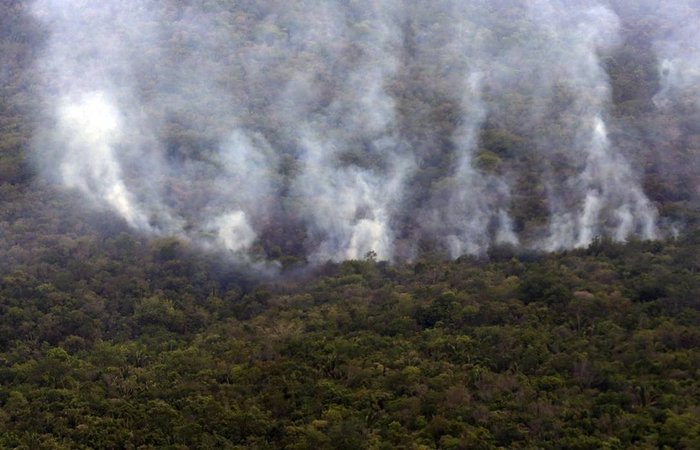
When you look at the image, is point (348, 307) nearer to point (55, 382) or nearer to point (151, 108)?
point (55, 382)

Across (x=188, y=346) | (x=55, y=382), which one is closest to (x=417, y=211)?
(x=188, y=346)

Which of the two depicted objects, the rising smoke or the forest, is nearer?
the forest

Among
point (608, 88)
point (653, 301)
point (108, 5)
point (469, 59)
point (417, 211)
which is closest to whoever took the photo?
point (653, 301)

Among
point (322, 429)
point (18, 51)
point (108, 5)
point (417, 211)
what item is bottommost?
point (322, 429)

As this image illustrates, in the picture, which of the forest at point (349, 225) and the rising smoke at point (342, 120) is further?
the rising smoke at point (342, 120)
